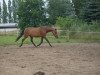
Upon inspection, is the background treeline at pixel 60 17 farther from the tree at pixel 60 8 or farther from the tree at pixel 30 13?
the tree at pixel 60 8

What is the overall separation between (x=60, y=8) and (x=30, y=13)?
21517 mm

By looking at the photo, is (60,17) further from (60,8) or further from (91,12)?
(60,8)

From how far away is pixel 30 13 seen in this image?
4128 centimetres

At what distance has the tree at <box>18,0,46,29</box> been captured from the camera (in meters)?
40.9

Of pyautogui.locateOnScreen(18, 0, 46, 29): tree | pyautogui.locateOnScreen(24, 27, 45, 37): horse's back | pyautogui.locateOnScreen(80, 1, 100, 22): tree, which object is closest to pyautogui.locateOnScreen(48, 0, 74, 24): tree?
pyautogui.locateOnScreen(18, 0, 46, 29): tree

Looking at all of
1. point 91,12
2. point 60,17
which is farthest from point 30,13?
point 91,12

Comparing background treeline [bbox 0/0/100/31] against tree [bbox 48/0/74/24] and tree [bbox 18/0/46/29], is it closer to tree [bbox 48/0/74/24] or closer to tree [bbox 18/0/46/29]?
tree [bbox 18/0/46/29]

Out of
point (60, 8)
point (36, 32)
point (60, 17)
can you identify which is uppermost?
point (36, 32)

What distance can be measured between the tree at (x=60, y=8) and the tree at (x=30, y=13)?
52.9 feet

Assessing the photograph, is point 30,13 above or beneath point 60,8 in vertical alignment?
above

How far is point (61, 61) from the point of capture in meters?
14.6

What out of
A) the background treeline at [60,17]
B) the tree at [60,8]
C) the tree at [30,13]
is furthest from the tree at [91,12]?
the tree at [60,8]

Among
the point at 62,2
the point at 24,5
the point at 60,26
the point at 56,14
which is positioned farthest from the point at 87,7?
the point at 62,2

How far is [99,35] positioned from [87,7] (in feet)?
31.2
